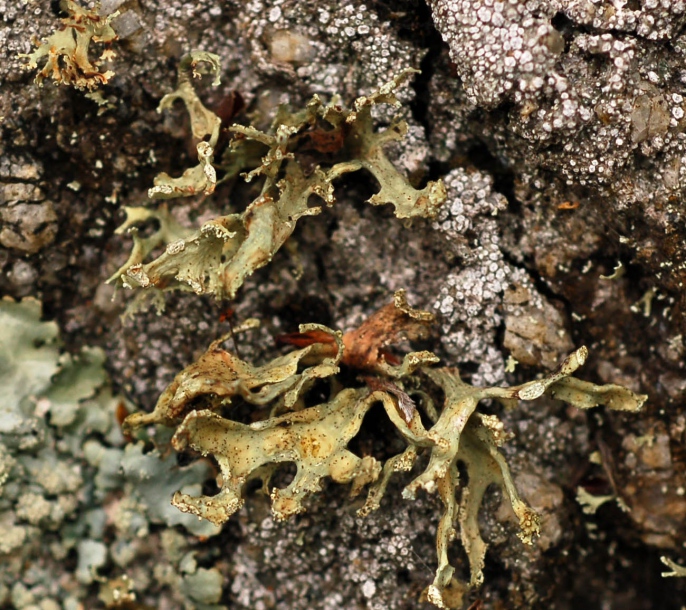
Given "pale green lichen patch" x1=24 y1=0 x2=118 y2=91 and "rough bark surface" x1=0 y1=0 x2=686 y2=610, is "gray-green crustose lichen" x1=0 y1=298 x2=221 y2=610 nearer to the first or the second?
"rough bark surface" x1=0 y1=0 x2=686 y2=610

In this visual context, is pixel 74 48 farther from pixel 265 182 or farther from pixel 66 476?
pixel 66 476

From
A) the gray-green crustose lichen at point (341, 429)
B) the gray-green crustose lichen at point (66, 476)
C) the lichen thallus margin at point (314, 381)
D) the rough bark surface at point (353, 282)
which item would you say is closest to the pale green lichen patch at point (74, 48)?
the rough bark surface at point (353, 282)

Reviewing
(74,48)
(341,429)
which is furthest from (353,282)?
(74,48)

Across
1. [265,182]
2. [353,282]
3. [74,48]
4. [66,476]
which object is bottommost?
[66,476]

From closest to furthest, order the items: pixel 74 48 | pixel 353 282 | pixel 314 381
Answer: pixel 74 48, pixel 314 381, pixel 353 282

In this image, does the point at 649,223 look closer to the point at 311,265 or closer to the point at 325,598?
the point at 311,265

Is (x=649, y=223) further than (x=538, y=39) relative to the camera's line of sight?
Yes

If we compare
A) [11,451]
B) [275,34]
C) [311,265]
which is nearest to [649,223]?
[311,265]

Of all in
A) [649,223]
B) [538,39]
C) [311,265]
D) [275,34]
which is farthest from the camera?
[311,265]
